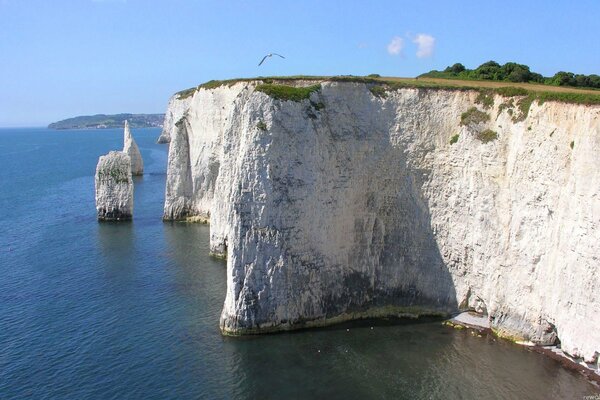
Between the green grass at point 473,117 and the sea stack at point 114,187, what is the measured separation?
1426 inches

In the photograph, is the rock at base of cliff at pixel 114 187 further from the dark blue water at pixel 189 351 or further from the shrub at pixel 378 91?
the shrub at pixel 378 91

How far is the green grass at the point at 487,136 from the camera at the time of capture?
98.1 feet

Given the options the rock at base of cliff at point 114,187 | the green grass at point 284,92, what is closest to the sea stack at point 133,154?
the rock at base of cliff at point 114,187

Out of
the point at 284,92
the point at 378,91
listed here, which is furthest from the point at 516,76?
the point at 284,92

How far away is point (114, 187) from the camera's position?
179 feet

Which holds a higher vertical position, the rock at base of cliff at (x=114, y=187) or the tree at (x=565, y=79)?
the tree at (x=565, y=79)

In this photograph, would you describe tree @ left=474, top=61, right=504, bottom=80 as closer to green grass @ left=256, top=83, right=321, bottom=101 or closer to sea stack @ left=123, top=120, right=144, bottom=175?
green grass @ left=256, top=83, right=321, bottom=101

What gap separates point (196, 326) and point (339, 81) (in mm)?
17826

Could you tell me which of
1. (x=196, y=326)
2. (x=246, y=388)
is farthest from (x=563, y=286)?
(x=196, y=326)

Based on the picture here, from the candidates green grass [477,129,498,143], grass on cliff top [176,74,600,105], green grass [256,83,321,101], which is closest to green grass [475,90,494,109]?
grass on cliff top [176,74,600,105]

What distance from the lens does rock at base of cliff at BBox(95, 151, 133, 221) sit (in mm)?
53697

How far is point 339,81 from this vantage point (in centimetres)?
3253

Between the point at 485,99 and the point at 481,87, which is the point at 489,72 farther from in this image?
the point at 485,99

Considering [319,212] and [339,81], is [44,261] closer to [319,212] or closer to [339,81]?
[319,212]
